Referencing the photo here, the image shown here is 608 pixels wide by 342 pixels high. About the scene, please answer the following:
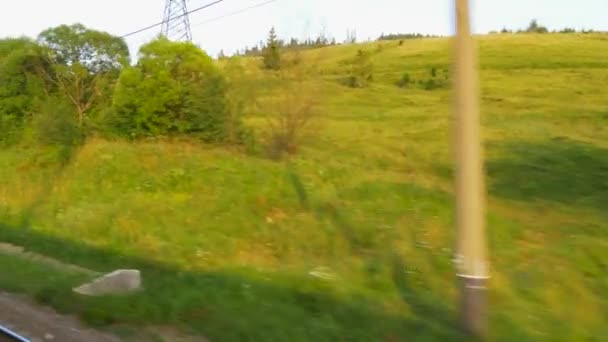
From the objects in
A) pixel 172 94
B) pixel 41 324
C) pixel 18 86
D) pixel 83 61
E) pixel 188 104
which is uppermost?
pixel 83 61

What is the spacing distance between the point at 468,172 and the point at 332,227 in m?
9.87

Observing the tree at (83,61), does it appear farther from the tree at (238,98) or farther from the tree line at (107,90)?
the tree at (238,98)

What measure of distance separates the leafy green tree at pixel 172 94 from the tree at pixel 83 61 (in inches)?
141

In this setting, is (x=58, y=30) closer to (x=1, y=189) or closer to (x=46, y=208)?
(x=1, y=189)

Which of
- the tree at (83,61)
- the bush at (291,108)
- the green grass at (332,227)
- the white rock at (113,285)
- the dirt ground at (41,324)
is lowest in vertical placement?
the green grass at (332,227)

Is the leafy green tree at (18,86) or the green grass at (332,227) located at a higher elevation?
the leafy green tree at (18,86)

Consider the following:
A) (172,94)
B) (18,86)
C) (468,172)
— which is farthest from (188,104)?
(468,172)

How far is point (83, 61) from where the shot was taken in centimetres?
3059

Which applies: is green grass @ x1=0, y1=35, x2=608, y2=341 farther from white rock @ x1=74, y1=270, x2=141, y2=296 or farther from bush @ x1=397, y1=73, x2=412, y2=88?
bush @ x1=397, y1=73, x2=412, y2=88

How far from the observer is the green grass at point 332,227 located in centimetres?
959

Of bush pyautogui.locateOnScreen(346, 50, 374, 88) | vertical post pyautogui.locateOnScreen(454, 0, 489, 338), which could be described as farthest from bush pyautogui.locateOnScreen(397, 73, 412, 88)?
vertical post pyautogui.locateOnScreen(454, 0, 489, 338)

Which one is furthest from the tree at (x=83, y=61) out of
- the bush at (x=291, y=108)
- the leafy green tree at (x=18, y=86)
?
the bush at (x=291, y=108)

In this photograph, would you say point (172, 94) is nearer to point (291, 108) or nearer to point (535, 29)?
point (291, 108)

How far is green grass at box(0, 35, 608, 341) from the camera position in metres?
9.59
